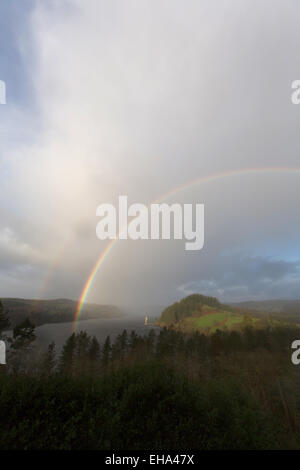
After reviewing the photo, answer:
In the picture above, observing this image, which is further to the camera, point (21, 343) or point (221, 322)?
point (221, 322)

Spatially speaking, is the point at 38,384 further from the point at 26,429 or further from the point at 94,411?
the point at 94,411

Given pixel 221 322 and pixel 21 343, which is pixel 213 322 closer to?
pixel 221 322

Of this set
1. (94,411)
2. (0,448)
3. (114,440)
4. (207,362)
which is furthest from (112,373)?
(207,362)

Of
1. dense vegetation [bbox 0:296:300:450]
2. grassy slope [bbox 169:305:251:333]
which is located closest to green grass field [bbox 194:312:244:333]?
grassy slope [bbox 169:305:251:333]

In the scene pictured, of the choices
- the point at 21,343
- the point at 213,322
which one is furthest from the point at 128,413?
the point at 213,322

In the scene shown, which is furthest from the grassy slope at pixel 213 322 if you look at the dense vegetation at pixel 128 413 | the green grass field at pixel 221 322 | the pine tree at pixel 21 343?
the dense vegetation at pixel 128 413

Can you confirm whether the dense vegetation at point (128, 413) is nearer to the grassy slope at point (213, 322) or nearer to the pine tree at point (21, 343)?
the pine tree at point (21, 343)

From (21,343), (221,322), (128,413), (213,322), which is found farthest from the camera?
(213,322)

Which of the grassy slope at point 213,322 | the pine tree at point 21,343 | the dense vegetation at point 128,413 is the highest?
the dense vegetation at point 128,413

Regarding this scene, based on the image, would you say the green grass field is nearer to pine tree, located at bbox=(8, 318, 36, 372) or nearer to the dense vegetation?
pine tree, located at bbox=(8, 318, 36, 372)

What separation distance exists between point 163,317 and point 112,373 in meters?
184
